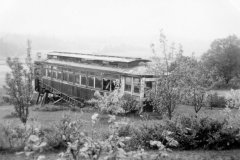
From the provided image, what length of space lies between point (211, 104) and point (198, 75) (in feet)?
26.5

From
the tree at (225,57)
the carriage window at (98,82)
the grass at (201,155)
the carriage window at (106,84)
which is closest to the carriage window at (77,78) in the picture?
the carriage window at (98,82)

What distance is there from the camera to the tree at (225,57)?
40.8 m

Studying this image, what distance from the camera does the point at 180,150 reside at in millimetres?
10664

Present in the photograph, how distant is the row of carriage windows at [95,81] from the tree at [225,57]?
21225 mm

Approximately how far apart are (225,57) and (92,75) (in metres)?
24.1

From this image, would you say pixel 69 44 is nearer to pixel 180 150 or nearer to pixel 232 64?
pixel 232 64

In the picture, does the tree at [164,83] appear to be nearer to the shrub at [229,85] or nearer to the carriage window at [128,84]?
the carriage window at [128,84]

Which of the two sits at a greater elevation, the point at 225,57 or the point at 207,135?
the point at 225,57

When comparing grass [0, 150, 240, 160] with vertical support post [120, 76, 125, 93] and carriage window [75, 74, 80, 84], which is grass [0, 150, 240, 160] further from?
carriage window [75, 74, 80, 84]

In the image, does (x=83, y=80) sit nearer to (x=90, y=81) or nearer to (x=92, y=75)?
(x=90, y=81)

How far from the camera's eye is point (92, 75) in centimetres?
2250

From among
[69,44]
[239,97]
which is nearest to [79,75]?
[239,97]

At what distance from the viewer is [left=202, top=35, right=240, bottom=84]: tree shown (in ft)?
134

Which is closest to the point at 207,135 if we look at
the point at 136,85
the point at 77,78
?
the point at 136,85
